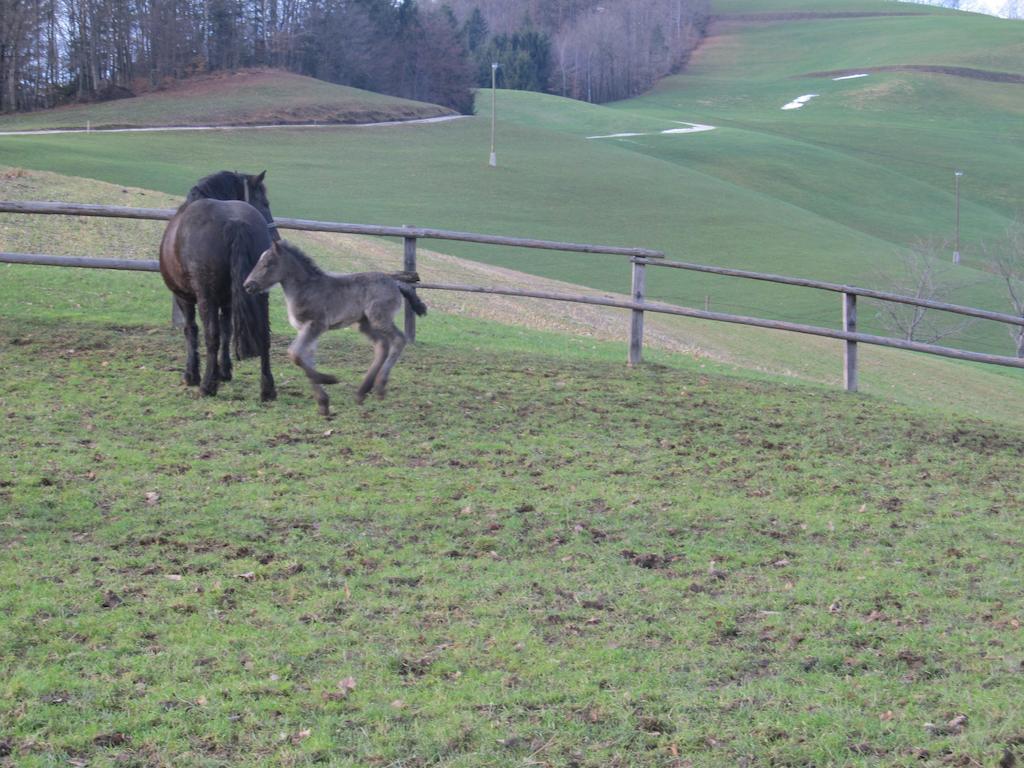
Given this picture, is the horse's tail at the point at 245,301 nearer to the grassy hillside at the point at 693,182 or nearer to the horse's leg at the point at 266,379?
the horse's leg at the point at 266,379

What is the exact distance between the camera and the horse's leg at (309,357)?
8742 millimetres

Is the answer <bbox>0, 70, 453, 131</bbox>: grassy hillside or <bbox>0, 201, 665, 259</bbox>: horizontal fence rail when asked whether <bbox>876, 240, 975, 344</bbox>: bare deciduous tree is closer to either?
<bbox>0, 201, 665, 259</bbox>: horizontal fence rail

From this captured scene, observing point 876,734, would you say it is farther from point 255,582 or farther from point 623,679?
point 255,582

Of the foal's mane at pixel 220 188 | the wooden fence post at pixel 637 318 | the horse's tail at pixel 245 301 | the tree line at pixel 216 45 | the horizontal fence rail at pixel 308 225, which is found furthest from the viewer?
the tree line at pixel 216 45

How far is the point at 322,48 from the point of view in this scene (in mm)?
80500

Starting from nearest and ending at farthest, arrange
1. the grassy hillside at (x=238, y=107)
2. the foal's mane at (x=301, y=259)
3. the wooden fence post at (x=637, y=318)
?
the foal's mane at (x=301, y=259) → the wooden fence post at (x=637, y=318) → the grassy hillside at (x=238, y=107)

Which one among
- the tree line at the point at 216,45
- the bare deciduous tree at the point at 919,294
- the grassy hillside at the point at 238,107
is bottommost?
the bare deciduous tree at the point at 919,294

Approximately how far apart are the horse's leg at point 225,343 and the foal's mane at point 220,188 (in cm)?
109

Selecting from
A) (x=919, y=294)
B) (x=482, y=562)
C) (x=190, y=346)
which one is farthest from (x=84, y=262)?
(x=919, y=294)

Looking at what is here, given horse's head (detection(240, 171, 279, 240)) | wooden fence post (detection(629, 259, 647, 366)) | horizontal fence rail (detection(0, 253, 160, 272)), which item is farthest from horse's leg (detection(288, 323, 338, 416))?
wooden fence post (detection(629, 259, 647, 366))

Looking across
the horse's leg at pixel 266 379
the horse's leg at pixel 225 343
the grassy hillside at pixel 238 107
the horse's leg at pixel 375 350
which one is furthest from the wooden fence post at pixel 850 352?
the grassy hillside at pixel 238 107

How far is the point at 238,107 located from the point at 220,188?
185 ft

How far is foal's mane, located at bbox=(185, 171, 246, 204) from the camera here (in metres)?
9.77

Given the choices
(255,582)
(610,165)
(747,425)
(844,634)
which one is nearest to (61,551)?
(255,582)
